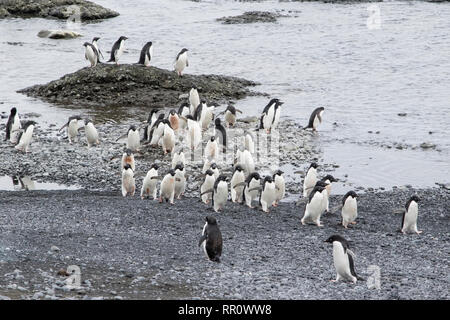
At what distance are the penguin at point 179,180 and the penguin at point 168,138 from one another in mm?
2803

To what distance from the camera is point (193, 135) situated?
1902 centimetres

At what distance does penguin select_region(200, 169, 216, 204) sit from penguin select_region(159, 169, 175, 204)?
0.59m

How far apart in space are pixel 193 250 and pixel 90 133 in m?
7.75

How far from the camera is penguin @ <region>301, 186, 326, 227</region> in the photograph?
46.3 feet

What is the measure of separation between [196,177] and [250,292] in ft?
23.3

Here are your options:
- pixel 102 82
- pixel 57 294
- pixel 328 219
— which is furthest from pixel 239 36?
pixel 57 294

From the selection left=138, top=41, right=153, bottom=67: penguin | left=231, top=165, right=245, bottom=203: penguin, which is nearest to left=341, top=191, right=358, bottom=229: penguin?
left=231, top=165, right=245, bottom=203: penguin

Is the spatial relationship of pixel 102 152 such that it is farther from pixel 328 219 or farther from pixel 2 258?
pixel 2 258

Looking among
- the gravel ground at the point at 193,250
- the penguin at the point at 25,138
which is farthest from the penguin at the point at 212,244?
the penguin at the point at 25,138

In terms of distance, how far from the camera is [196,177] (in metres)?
17.3

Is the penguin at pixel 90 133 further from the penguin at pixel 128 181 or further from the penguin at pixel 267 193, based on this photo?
the penguin at pixel 267 193

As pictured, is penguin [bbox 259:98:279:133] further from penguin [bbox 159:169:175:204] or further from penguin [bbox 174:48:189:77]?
penguin [bbox 159:169:175:204]

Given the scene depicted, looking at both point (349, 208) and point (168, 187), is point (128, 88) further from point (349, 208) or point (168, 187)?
point (349, 208)

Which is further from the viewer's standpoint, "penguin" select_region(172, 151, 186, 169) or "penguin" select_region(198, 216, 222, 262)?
"penguin" select_region(172, 151, 186, 169)
